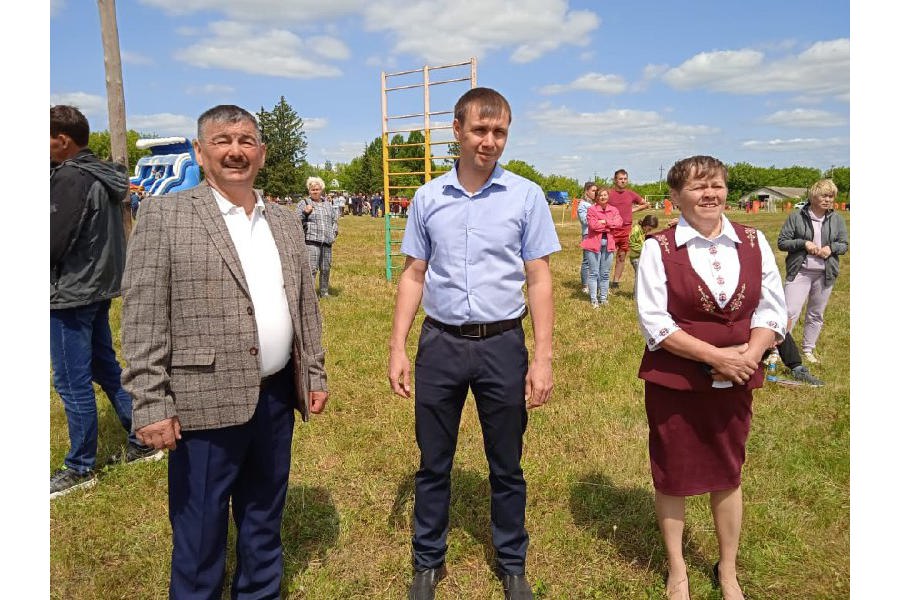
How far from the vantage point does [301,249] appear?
97.3 inches

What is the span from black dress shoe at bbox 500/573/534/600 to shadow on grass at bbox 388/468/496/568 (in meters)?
0.26

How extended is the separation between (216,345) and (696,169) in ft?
6.77

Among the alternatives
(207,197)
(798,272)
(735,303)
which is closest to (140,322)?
(207,197)

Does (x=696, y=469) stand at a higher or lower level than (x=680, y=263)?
lower

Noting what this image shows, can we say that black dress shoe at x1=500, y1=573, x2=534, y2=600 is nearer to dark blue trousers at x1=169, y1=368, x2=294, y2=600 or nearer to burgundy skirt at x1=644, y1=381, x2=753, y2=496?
burgundy skirt at x1=644, y1=381, x2=753, y2=496

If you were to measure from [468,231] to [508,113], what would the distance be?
1.68 ft

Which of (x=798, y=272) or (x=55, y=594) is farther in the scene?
(x=798, y=272)

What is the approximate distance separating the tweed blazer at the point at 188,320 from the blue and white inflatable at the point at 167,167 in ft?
36.7

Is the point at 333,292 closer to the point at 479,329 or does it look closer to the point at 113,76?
the point at 113,76

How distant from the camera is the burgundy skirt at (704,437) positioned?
100 inches

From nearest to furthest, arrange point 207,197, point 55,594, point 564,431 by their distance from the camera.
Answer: point 207,197 → point 55,594 → point 564,431

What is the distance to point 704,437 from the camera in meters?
2.58

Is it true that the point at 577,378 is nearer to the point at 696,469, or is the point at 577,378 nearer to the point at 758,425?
the point at 758,425

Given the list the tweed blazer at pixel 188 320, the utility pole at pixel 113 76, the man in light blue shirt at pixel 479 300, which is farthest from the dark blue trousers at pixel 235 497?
the utility pole at pixel 113 76
